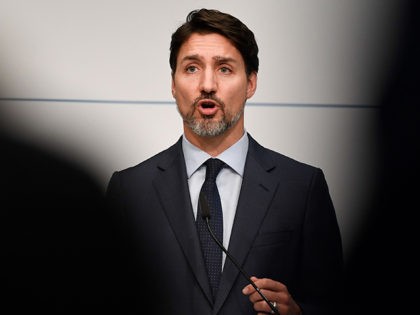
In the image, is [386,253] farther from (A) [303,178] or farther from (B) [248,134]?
(B) [248,134]

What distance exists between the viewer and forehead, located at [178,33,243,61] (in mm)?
1731

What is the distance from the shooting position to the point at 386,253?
197cm

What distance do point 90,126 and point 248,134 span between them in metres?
0.42

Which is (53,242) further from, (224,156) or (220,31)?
(220,31)

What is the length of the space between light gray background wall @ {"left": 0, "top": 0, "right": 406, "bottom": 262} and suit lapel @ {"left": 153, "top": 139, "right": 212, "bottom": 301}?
0.07 m

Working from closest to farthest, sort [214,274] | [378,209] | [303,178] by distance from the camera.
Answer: [214,274], [303,178], [378,209]

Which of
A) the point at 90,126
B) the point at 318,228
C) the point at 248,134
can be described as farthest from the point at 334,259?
the point at 90,126

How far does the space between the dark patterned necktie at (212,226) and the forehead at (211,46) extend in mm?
258

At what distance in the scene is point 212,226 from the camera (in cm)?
174

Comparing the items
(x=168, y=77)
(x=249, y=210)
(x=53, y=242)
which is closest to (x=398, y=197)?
(x=249, y=210)

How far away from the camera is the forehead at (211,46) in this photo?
1731 millimetres

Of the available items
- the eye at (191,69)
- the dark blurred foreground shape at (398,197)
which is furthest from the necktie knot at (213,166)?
the dark blurred foreground shape at (398,197)

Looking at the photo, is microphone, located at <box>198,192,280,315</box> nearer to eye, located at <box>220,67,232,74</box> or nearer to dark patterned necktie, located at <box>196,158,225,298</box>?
dark patterned necktie, located at <box>196,158,225,298</box>

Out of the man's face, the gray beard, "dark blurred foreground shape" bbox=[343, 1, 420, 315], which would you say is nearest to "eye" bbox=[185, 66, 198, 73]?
the man's face
